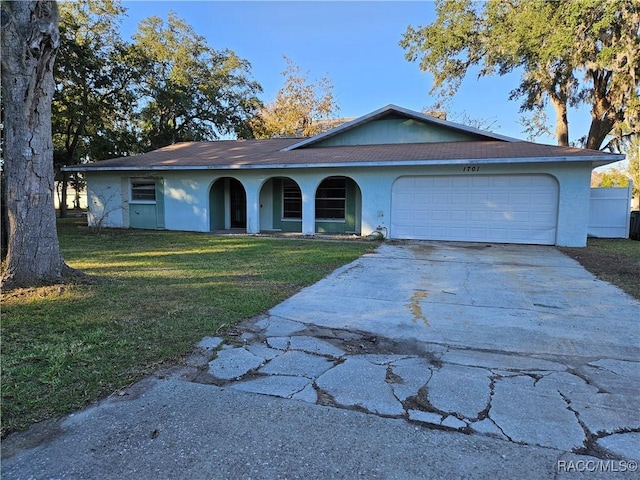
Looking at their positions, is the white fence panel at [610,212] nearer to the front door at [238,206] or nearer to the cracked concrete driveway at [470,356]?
the cracked concrete driveway at [470,356]

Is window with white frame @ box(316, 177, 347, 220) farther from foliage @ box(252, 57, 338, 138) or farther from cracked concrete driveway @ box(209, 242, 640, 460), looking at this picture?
foliage @ box(252, 57, 338, 138)

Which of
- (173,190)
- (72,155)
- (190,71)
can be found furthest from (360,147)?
(190,71)

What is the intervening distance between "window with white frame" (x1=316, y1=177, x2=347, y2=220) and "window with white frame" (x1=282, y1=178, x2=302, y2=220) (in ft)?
2.65

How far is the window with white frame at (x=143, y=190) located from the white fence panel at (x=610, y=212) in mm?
16195

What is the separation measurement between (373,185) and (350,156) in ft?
4.16

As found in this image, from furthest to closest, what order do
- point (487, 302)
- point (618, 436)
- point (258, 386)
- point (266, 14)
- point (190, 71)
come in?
point (190, 71)
point (266, 14)
point (487, 302)
point (258, 386)
point (618, 436)

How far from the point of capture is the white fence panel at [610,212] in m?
12.8

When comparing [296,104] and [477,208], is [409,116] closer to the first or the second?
[477,208]

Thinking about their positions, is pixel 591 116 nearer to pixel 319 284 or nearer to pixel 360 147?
pixel 360 147

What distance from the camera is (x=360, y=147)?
14.3 meters

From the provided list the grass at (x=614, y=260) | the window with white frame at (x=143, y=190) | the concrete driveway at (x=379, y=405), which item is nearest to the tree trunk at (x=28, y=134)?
the concrete driveway at (x=379, y=405)

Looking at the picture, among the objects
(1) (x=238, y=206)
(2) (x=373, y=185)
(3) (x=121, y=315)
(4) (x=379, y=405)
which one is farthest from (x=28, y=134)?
(1) (x=238, y=206)

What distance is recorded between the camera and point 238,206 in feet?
54.7

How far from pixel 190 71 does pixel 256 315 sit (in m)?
26.5
